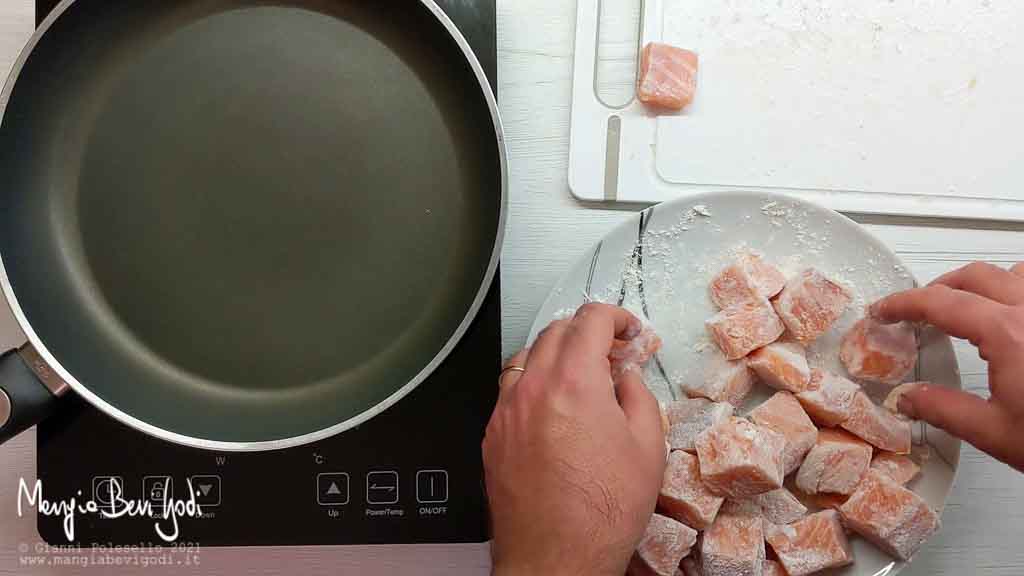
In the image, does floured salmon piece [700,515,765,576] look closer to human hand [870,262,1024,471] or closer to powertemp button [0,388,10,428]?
human hand [870,262,1024,471]

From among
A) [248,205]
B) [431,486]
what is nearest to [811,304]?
[431,486]

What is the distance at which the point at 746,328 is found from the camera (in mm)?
762

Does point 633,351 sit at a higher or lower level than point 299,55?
lower

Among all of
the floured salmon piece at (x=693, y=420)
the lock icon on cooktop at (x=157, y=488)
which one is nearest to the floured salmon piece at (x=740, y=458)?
the floured salmon piece at (x=693, y=420)

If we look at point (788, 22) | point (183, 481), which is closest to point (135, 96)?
point (183, 481)

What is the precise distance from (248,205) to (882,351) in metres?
0.69

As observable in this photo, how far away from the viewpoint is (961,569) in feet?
2.85

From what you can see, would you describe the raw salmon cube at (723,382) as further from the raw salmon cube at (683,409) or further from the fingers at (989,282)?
the fingers at (989,282)

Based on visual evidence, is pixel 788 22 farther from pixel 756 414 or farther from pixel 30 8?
pixel 30 8

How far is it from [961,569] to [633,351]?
0.51 metres

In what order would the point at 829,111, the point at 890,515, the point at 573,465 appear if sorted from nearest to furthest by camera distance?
the point at 573,465, the point at 890,515, the point at 829,111

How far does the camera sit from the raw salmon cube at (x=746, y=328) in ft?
2.50

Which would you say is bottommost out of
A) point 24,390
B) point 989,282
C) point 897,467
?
point 897,467

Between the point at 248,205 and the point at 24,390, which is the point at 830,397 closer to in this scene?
the point at 248,205
